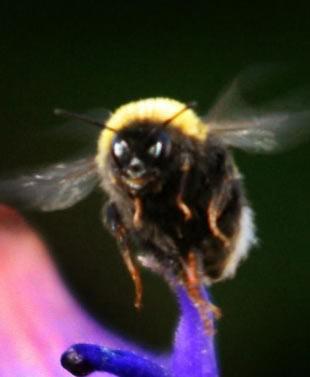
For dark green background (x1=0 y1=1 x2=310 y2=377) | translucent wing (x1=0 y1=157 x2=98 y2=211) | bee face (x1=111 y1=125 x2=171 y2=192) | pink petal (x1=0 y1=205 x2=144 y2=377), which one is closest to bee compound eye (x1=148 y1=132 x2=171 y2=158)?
bee face (x1=111 y1=125 x2=171 y2=192)

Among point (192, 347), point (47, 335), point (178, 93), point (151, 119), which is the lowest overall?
point (192, 347)

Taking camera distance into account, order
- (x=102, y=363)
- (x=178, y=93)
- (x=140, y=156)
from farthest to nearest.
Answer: (x=178, y=93), (x=102, y=363), (x=140, y=156)

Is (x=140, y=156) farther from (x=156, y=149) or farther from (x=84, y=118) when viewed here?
(x=84, y=118)

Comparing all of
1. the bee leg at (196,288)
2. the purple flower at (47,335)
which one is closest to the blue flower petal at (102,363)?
the purple flower at (47,335)

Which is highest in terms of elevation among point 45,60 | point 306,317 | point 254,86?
point 45,60

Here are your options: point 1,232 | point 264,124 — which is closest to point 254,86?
point 264,124

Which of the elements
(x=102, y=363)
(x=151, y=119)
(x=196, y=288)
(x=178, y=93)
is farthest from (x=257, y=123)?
(x=178, y=93)

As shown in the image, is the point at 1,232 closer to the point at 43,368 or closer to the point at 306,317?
the point at 43,368
